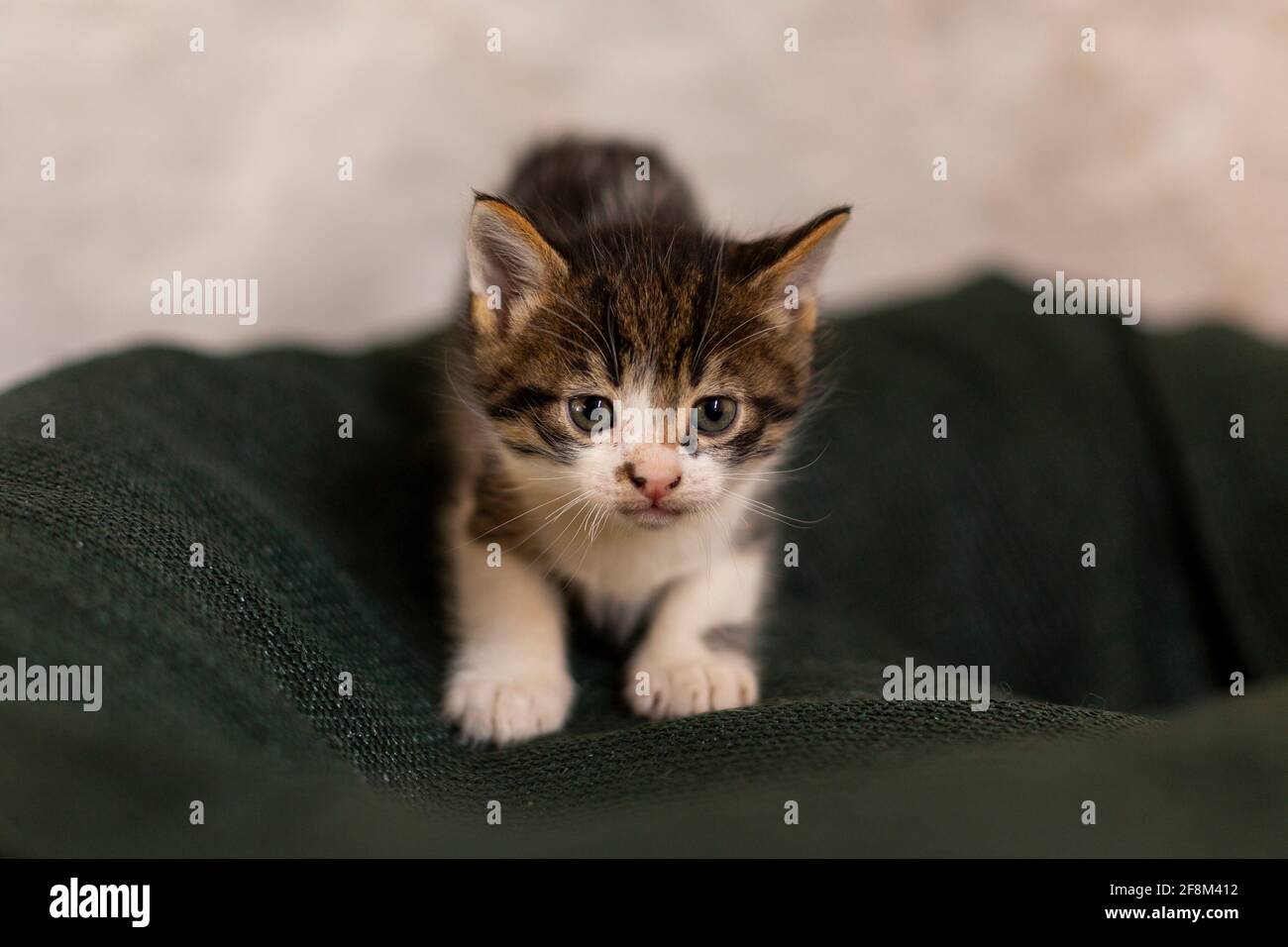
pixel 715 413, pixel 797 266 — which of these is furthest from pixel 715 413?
pixel 797 266

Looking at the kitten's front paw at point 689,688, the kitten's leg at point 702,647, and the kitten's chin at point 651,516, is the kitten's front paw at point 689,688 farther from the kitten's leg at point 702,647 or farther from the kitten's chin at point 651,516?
the kitten's chin at point 651,516

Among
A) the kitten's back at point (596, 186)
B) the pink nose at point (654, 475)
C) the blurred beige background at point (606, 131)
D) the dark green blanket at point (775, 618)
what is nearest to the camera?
the dark green blanket at point (775, 618)

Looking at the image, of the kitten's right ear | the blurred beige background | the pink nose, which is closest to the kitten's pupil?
the pink nose

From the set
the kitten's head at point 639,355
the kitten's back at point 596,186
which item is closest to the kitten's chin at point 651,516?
the kitten's head at point 639,355

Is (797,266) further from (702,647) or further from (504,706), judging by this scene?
(504,706)

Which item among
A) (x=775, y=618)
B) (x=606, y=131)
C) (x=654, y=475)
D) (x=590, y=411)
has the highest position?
(x=606, y=131)

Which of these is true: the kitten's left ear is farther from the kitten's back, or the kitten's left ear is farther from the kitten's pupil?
the kitten's back
